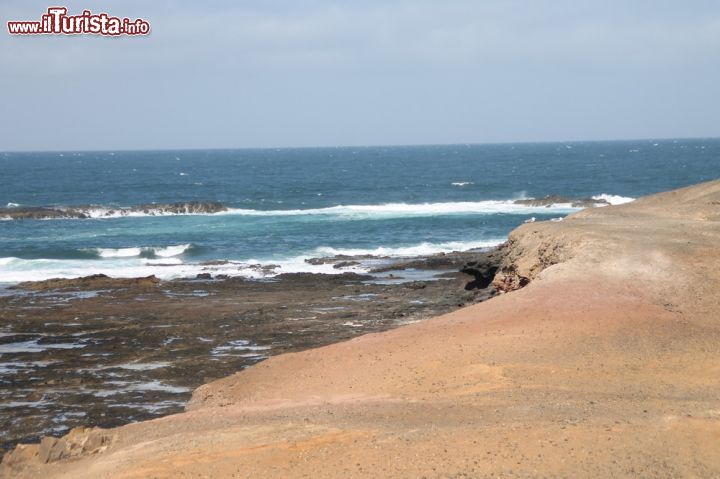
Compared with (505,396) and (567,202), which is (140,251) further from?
(505,396)

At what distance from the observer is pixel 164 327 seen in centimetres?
2688

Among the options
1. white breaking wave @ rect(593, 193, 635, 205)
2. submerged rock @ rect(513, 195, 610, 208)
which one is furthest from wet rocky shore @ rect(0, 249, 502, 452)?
white breaking wave @ rect(593, 193, 635, 205)

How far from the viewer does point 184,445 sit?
499 inches

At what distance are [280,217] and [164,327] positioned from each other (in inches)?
1530

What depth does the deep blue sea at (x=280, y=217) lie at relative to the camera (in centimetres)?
4528

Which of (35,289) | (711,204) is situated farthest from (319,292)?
(711,204)

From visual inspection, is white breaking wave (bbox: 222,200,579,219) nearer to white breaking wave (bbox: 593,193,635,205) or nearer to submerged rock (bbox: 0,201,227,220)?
submerged rock (bbox: 0,201,227,220)

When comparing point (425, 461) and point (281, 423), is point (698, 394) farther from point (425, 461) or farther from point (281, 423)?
point (281, 423)

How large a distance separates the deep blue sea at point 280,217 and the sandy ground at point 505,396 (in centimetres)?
2114

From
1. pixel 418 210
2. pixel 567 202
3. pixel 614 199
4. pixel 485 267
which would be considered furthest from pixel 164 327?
pixel 614 199

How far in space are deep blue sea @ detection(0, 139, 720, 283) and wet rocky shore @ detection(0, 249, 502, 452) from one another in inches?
207

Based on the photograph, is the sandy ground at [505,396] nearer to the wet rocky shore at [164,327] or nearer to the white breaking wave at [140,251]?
the wet rocky shore at [164,327]

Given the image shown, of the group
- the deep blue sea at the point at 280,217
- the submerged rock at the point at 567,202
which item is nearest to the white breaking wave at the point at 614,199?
the deep blue sea at the point at 280,217

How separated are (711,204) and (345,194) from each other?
59.7 m
